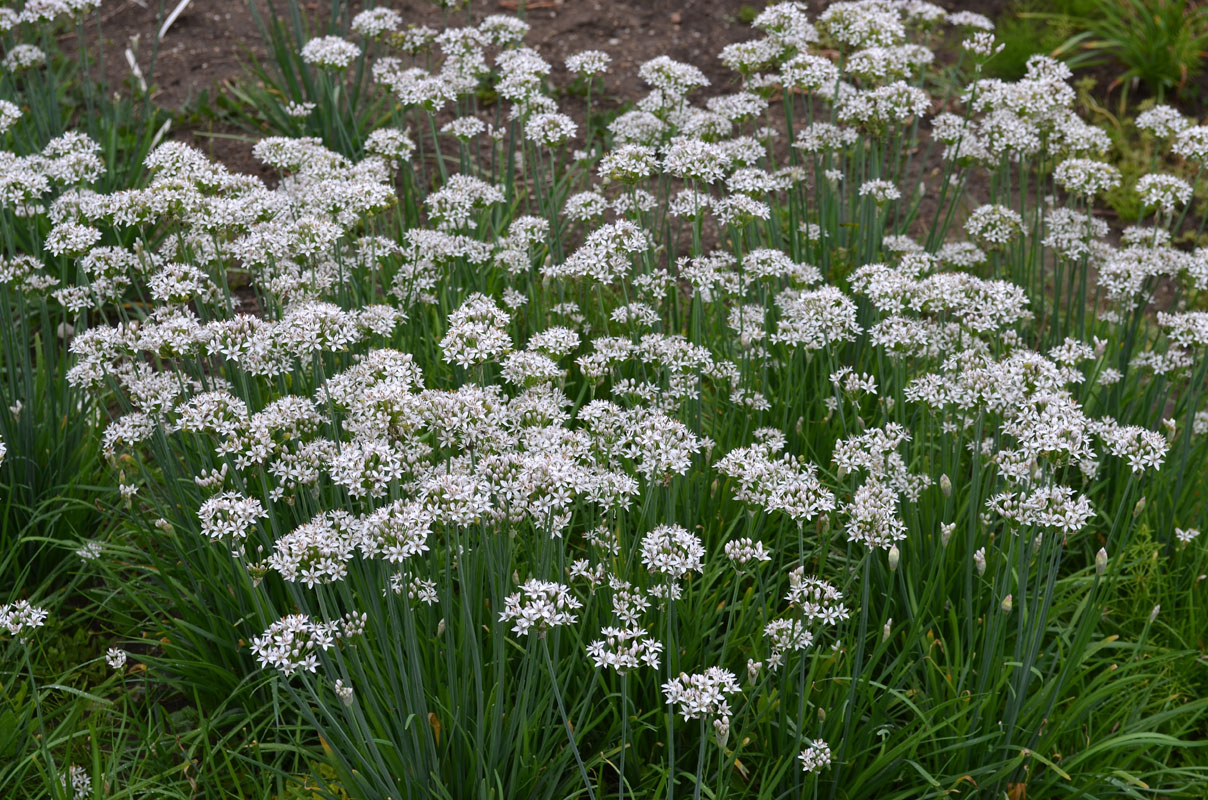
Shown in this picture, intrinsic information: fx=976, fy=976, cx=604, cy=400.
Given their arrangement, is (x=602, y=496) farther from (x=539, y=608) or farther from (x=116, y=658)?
(x=116, y=658)

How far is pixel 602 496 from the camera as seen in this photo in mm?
3838

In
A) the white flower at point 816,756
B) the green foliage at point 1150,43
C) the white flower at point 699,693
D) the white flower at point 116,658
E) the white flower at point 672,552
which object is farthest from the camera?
the green foliage at point 1150,43


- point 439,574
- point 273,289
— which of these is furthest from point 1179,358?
point 273,289

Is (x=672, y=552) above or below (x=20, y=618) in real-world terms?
above

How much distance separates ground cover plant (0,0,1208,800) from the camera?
3430 millimetres

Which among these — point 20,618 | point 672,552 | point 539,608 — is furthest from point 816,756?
point 20,618

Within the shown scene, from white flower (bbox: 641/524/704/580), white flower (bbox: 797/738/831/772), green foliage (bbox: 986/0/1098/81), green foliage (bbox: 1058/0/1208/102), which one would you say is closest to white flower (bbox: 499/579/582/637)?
white flower (bbox: 641/524/704/580)

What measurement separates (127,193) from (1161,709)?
5293mm

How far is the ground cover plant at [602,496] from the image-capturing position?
3430 mm

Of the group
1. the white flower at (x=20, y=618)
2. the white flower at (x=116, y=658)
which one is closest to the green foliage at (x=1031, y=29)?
the white flower at (x=116, y=658)

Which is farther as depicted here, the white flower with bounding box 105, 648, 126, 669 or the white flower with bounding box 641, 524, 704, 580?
the white flower with bounding box 105, 648, 126, 669

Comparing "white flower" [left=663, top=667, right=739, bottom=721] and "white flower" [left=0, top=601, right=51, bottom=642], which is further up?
"white flower" [left=663, top=667, right=739, bottom=721]

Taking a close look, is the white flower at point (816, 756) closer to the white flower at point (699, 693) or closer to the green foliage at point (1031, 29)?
the white flower at point (699, 693)

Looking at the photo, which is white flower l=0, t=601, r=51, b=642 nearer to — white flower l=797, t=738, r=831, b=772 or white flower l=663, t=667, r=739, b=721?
white flower l=663, t=667, r=739, b=721
